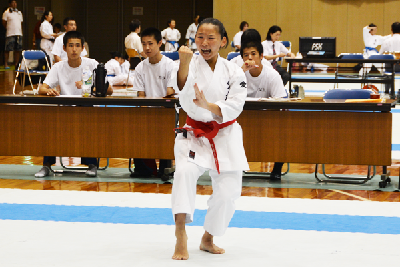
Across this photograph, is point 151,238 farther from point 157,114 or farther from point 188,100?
point 157,114

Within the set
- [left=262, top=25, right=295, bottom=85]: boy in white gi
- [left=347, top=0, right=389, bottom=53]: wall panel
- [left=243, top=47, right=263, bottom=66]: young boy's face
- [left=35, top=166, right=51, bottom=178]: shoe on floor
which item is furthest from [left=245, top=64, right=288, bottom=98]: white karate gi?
[left=347, top=0, right=389, bottom=53]: wall panel

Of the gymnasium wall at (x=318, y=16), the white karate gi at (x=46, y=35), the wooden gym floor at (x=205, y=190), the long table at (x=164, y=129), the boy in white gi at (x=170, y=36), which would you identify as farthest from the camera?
the boy in white gi at (x=170, y=36)

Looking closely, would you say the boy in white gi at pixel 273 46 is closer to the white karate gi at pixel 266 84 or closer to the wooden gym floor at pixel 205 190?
the white karate gi at pixel 266 84

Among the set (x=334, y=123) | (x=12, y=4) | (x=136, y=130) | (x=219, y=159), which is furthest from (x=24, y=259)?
(x=12, y=4)

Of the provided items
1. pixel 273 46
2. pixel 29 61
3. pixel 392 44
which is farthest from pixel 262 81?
pixel 392 44

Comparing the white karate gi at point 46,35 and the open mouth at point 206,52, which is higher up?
the white karate gi at point 46,35

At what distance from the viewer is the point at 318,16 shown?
1698 cm

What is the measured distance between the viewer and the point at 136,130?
4754mm

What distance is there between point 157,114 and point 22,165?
65.7 inches

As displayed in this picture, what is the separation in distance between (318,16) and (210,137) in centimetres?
1512

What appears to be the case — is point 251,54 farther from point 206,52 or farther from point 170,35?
point 170,35

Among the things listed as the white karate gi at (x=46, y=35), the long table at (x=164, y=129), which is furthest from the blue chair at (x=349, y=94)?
the white karate gi at (x=46, y=35)

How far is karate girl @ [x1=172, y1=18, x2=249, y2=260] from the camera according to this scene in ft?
8.79

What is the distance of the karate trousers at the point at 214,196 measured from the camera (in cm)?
266
